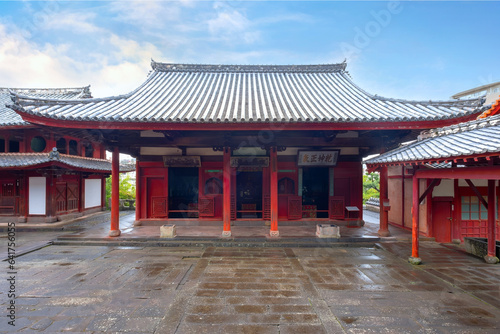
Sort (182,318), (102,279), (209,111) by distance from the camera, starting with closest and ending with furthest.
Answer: (182,318) < (102,279) < (209,111)

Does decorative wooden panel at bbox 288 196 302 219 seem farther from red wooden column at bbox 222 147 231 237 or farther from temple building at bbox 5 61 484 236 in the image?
red wooden column at bbox 222 147 231 237

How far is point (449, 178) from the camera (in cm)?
541

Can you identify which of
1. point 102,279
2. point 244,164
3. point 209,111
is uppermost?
point 209,111

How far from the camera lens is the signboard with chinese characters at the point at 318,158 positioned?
9.22 metres

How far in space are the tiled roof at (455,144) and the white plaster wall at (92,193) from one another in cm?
1531

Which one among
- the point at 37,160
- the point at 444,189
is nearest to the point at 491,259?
the point at 444,189

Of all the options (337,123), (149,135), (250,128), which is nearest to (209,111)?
(250,128)

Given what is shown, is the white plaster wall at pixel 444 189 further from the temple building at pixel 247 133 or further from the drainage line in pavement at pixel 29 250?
the drainage line in pavement at pixel 29 250

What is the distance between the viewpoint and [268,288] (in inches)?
191

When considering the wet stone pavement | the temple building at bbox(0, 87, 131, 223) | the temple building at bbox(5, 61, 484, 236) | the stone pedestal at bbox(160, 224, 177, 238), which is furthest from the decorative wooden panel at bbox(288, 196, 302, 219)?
the temple building at bbox(0, 87, 131, 223)

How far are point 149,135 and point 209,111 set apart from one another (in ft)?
8.12

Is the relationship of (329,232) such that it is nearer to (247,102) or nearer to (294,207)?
(294,207)

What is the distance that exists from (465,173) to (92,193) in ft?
57.1

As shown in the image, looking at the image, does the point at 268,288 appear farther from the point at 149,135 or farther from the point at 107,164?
the point at 107,164
